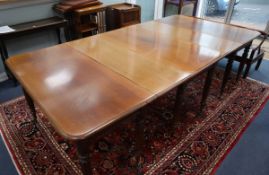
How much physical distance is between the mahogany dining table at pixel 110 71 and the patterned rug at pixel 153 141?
234 millimetres

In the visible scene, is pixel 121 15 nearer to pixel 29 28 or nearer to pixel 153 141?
pixel 29 28

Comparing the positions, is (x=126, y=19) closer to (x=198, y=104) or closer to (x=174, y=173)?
(x=198, y=104)

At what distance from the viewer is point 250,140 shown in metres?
1.84

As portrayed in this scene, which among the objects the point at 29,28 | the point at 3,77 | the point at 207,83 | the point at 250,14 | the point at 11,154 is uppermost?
the point at 29,28

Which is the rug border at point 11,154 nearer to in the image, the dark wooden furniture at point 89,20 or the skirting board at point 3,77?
the skirting board at point 3,77

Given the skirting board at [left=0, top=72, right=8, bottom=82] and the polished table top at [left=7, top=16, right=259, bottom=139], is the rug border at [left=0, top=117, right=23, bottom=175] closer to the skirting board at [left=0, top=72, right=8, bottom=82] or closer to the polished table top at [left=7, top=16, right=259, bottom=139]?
the polished table top at [left=7, top=16, right=259, bottom=139]

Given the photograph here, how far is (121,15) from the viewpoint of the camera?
309 centimetres

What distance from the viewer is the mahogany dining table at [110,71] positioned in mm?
1042

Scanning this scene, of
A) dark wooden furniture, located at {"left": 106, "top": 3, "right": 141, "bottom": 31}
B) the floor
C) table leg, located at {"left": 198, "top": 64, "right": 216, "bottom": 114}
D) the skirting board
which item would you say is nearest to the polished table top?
table leg, located at {"left": 198, "top": 64, "right": 216, "bottom": 114}

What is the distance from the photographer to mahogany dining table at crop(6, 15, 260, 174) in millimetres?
1042

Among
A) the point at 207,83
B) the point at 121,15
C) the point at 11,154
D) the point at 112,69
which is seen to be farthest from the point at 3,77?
the point at 207,83

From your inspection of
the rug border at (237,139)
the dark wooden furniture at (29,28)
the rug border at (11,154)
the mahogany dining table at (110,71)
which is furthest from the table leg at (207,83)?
the dark wooden furniture at (29,28)

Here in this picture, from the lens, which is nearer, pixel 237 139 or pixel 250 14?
pixel 237 139

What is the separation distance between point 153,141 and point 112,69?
2.42 ft
